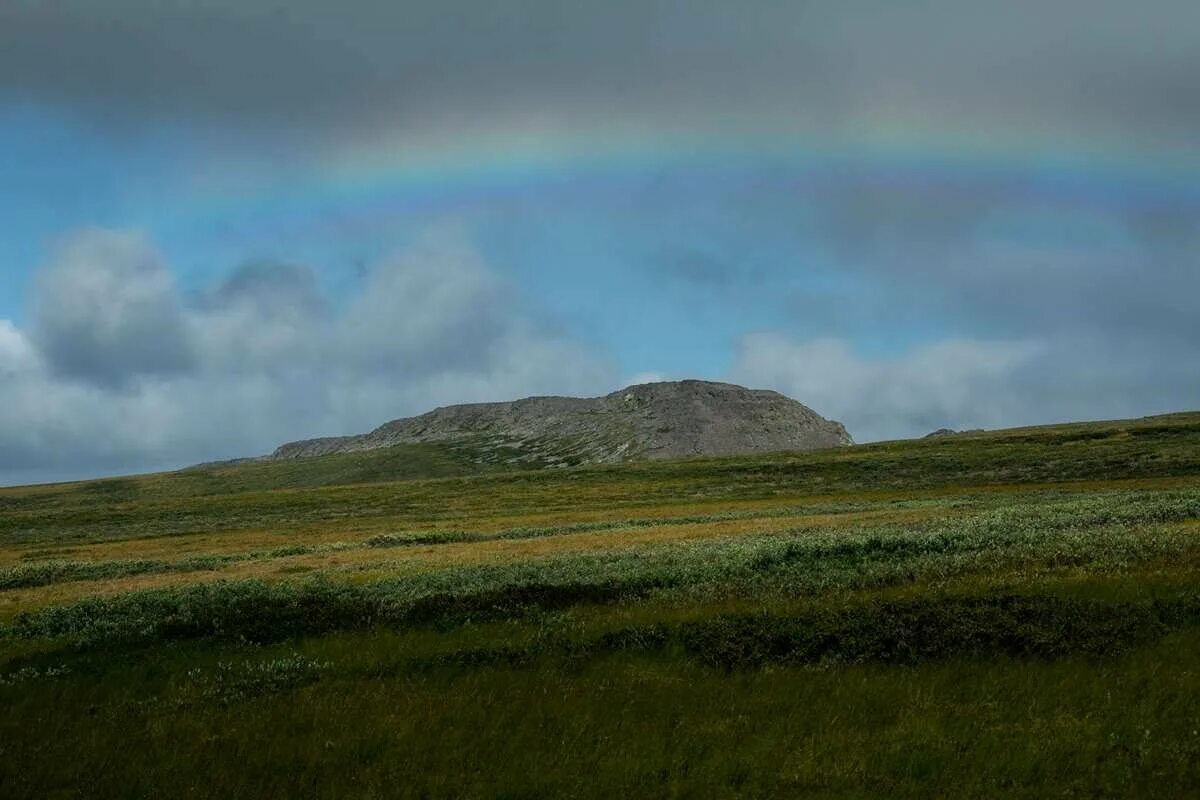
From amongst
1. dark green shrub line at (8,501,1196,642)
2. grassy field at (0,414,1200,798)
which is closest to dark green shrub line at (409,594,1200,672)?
grassy field at (0,414,1200,798)

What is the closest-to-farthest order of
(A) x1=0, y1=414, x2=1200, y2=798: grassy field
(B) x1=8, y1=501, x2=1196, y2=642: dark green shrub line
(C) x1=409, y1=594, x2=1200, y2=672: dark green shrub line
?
(A) x1=0, y1=414, x2=1200, y2=798: grassy field → (C) x1=409, y1=594, x2=1200, y2=672: dark green shrub line → (B) x1=8, y1=501, x2=1196, y2=642: dark green shrub line

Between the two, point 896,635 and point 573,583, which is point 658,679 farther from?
point 573,583

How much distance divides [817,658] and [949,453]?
443 feet

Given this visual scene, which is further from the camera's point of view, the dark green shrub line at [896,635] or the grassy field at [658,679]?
the dark green shrub line at [896,635]

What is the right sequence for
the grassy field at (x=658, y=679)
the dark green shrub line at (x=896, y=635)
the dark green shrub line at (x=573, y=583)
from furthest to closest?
the dark green shrub line at (x=573, y=583) < the dark green shrub line at (x=896, y=635) < the grassy field at (x=658, y=679)

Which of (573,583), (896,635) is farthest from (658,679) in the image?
(573,583)

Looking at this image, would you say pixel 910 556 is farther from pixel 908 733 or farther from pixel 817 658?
pixel 908 733

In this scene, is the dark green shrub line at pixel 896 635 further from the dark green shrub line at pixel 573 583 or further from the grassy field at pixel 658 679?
the dark green shrub line at pixel 573 583

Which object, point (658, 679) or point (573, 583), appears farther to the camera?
point (573, 583)

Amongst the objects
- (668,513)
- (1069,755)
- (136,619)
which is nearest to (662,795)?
(1069,755)

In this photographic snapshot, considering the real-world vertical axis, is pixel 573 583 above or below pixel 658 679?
A: above

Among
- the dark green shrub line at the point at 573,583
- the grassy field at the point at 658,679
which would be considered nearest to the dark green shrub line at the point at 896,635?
the grassy field at the point at 658,679

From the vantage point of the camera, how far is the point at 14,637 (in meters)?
21.6

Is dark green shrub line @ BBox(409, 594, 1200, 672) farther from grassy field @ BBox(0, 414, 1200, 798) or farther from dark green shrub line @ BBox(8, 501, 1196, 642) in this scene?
dark green shrub line @ BBox(8, 501, 1196, 642)
